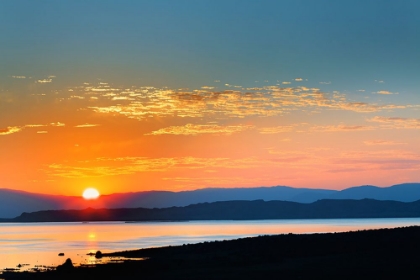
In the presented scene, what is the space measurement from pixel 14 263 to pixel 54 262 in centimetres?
392

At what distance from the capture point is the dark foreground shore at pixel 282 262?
35969 millimetres

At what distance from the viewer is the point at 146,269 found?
4422 centimetres

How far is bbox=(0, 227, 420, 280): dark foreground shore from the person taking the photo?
118 ft

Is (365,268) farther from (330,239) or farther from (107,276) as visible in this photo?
(330,239)

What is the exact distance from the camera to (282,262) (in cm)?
4391

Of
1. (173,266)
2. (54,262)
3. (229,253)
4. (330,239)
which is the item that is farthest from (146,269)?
(330,239)

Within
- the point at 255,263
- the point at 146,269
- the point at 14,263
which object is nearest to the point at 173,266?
the point at 146,269

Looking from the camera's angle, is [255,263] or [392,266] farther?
[255,263]

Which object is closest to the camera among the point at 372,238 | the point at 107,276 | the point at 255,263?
the point at 107,276

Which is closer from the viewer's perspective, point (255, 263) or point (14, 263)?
point (255, 263)

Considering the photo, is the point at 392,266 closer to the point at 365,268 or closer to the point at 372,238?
the point at 365,268

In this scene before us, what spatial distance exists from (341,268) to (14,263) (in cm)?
3394

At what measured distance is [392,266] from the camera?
37375mm

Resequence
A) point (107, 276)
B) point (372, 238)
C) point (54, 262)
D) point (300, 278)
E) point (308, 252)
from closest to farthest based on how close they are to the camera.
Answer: point (300, 278) → point (107, 276) → point (308, 252) → point (54, 262) → point (372, 238)
